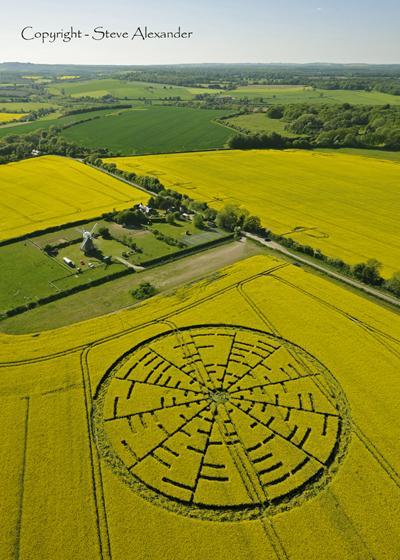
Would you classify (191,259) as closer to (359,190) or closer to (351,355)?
(351,355)

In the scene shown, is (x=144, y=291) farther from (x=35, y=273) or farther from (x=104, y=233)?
(x=104, y=233)

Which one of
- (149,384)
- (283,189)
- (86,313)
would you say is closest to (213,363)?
(149,384)

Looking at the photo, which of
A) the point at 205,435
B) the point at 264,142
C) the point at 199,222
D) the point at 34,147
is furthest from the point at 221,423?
the point at 34,147

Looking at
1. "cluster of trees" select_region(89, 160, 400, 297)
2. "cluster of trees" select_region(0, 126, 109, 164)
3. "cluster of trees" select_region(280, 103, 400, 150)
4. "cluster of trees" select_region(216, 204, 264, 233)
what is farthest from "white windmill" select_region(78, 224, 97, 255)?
"cluster of trees" select_region(280, 103, 400, 150)

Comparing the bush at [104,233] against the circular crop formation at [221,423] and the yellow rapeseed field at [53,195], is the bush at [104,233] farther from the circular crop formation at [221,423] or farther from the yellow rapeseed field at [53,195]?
the circular crop formation at [221,423]

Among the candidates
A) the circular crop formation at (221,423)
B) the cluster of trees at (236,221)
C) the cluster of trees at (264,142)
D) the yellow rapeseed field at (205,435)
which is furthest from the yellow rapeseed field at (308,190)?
the circular crop formation at (221,423)

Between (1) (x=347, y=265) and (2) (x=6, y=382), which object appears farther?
(1) (x=347, y=265)
